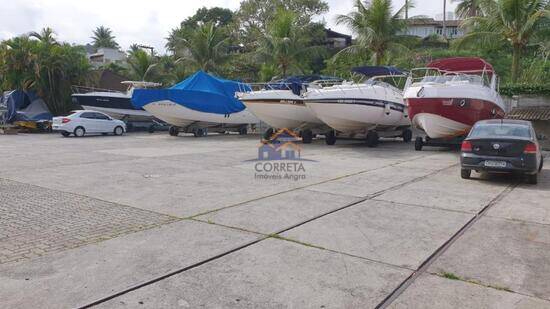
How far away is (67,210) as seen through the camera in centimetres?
716

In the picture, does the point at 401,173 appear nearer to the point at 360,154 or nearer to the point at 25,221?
the point at 360,154

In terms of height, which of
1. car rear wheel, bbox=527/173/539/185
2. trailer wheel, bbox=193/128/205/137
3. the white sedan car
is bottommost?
car rear wheel, bbox=527/173/539/185

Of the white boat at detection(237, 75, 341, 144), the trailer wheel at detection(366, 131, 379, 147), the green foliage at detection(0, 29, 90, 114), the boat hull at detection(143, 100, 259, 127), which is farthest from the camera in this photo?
the green foliage at detection(0, 29, 90, 114)

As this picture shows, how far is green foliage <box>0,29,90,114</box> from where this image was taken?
29.5m

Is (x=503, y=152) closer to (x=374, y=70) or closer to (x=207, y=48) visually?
(x=374, y=70)

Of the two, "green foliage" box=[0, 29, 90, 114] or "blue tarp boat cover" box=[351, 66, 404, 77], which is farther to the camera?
"green foliage" box=[0, 29, 90, 114]

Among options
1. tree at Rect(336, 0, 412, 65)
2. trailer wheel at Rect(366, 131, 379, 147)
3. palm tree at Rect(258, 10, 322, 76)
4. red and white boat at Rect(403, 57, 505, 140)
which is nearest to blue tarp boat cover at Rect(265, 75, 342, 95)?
trailer wheel at Rect(366, 131, 379, 147)

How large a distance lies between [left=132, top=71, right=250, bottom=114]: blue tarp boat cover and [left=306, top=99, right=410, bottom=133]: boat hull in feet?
20.5

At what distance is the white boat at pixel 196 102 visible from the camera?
2170cm

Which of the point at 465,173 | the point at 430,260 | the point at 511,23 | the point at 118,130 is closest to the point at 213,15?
the point at 118,130

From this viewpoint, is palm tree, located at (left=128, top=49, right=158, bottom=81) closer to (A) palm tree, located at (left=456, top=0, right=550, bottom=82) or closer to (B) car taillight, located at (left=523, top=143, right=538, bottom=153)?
(A) palm tree, located at (left=456, top=0, right=550, bottom=82)

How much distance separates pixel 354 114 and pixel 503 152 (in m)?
7.06

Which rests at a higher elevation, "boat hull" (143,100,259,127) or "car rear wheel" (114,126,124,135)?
"boat hull" (143,100,259,127)

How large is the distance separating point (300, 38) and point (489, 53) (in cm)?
1532
